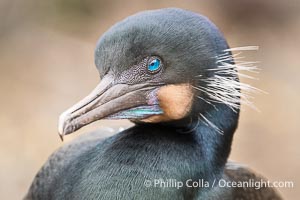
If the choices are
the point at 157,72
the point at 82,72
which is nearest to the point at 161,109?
the point at 157,72

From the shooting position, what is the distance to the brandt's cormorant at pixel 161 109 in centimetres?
247

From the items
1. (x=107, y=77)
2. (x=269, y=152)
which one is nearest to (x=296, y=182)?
(x=269, y=152)

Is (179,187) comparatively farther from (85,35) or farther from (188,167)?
(85,35)

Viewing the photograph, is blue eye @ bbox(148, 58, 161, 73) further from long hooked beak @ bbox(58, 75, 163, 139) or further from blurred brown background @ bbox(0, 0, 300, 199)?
blurred brown background @ bbox(0, 0, 300, 199)

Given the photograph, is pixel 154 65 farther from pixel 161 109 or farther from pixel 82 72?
pixel 82 72

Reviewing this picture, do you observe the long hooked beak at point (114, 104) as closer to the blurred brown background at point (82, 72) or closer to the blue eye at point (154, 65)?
the blue eye at point (154, 65)

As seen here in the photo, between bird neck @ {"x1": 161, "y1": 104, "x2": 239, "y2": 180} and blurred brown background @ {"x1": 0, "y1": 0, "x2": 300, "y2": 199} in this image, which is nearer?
bird neck @ {"x1": 161, "y1": 104, "x2": 239, "y2": 180}

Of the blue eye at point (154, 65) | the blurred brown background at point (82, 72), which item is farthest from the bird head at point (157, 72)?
the blurred brown background at point (82, 72)

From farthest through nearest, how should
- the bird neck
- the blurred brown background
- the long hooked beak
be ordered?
the blurred brown background < the bird neck < the long hooked beak

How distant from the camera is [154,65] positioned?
98.0 inches

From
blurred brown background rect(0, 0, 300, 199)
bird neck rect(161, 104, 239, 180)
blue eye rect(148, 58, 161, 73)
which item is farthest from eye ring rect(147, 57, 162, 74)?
blurred brown background rect(0, 0, 300, 199)

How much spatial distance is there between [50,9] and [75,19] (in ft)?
0.78

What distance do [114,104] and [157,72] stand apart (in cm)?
19

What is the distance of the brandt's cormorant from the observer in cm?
247
